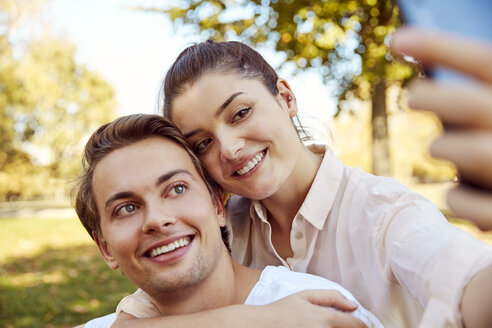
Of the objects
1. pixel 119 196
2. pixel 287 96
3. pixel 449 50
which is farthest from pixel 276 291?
pixel 449 50

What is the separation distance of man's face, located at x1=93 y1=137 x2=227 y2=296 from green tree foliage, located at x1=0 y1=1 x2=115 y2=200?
2009 cm

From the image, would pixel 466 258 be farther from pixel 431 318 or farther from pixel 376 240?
pixel 376 240

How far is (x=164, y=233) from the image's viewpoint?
2.09m

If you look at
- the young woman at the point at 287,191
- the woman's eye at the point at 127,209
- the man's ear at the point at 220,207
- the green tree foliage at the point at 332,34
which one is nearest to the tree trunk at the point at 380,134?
the green tree foliage at the point at 332,34

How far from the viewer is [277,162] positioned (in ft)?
7.93

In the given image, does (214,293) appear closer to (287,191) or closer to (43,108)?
(287,191)

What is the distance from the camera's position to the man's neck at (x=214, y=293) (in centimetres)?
222

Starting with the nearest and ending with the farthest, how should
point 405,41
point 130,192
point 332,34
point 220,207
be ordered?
point 405,41 → point 130,192 → point 220,207 → point 332,34

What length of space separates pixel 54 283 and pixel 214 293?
5658mm

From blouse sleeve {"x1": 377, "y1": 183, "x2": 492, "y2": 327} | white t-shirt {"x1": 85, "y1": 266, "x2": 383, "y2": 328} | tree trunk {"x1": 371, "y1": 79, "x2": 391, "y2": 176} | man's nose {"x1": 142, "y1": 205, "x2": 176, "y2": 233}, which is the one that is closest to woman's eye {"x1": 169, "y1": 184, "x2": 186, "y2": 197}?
man's nose {"x1": 142, "y1": 205, "x2": 176, "y2": 233}

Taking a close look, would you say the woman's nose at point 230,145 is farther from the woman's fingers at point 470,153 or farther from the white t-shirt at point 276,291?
the woman's fingers at point 470,153

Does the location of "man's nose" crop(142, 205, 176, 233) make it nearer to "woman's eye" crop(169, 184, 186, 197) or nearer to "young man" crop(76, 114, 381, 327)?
"young man" crop(76, 114, 381, 327)

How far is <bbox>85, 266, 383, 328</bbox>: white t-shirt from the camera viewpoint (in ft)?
6.54

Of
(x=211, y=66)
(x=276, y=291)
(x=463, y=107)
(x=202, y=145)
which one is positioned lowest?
(x=276, y=291)
